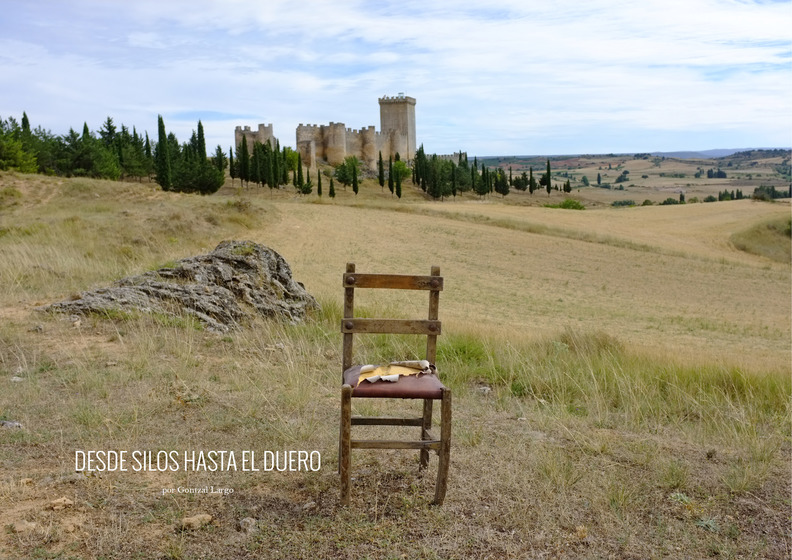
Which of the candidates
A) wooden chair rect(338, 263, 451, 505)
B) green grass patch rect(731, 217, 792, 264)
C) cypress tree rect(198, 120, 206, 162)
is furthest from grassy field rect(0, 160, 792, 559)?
cypress tree rect(198, 120, 206, 162)

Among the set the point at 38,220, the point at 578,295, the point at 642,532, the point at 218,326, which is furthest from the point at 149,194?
the point at 642,532

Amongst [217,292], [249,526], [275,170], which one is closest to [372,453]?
[249,526]

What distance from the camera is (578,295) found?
22719mm

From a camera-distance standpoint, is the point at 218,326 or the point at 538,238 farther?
the point at 538,238

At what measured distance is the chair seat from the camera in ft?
13.3

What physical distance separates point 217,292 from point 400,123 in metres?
91.7

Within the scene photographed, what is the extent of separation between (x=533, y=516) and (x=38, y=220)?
21915 millimetres

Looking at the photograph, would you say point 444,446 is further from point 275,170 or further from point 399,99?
point 399,99

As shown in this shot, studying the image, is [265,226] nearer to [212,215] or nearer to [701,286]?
[212,215]

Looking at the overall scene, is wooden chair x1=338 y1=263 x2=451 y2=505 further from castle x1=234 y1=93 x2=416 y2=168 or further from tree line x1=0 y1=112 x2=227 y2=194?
castle x1=234 y1=93 x2=416 y2=168

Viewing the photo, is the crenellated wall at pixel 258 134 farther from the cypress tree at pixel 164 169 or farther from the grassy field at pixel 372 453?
the grassy field at pixel 372 453

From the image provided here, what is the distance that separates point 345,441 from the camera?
4023 mm

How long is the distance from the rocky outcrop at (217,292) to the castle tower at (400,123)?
8651cm

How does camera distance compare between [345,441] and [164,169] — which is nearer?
[345,441]
